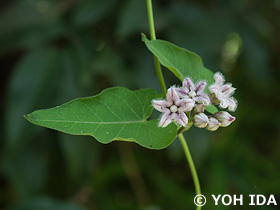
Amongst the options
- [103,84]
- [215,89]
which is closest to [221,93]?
[215,89]

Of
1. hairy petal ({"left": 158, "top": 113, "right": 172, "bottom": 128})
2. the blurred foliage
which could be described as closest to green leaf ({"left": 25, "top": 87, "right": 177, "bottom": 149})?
hairy petal ({"left": 158, "top": 113, "right": 172, "bottom": 128})

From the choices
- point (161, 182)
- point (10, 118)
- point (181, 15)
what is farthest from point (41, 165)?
point (181, 15)

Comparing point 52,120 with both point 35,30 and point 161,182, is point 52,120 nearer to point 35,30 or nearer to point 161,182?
point 35,30

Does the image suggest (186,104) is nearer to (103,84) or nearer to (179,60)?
(179,60)

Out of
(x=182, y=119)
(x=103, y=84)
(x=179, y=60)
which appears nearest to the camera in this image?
(x=182, y=119)

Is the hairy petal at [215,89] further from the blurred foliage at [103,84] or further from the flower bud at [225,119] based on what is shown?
the blurred foliage at [103,84]

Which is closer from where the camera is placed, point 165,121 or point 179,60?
point 165,121

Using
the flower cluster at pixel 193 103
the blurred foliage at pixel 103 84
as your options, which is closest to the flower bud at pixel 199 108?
the flower cluster at pixel 193 103
